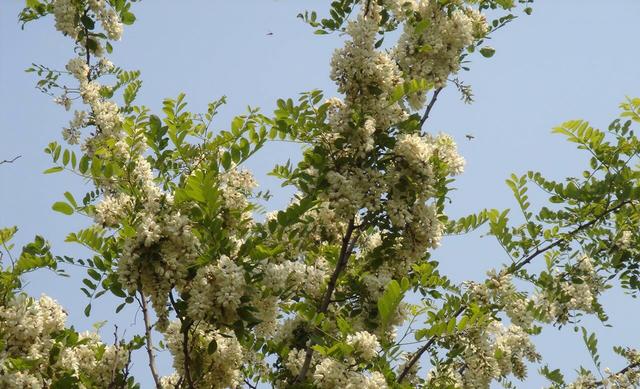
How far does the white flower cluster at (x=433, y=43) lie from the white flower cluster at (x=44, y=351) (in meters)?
2.58

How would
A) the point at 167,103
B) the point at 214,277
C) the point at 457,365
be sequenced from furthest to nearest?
the point at 457,365, the point at 167,103, the point at 214,277

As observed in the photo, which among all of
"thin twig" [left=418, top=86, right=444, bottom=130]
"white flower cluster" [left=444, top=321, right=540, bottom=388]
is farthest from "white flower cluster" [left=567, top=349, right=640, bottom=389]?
"thin twig" [left=418, top=86, right=444, bottom=130]

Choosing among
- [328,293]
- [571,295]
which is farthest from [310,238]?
[571,295]

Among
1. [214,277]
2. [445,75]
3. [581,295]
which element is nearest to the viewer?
[214,277]

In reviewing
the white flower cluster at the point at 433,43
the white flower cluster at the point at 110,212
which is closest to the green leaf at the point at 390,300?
the white flower cluster at the point at 110,212

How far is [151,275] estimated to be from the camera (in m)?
3.94

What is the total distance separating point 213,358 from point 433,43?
240 cm

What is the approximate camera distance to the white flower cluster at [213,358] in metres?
4.41

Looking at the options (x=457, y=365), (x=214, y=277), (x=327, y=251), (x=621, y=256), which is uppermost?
(x=621, y=256)

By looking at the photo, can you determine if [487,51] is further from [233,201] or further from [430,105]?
[233,201]

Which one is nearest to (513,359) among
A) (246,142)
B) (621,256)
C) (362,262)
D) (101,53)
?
(621,256)

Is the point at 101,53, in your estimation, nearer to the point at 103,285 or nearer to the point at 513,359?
the point at 103,285

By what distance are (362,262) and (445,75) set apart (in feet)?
4.55

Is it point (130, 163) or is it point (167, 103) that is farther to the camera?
point (167, 103)
